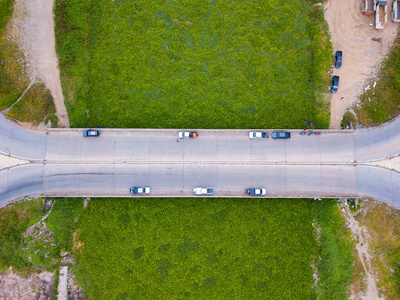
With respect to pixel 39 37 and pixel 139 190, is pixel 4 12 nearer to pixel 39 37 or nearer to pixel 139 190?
pixel 39 37

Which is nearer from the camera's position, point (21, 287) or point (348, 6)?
point (21, 287)

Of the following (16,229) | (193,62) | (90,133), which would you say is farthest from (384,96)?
(16,229)

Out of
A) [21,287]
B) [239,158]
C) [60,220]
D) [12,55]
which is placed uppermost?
[12,55]

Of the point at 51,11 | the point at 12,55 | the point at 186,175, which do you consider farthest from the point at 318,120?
the point at 12,55

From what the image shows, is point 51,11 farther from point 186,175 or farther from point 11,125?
point 186,175

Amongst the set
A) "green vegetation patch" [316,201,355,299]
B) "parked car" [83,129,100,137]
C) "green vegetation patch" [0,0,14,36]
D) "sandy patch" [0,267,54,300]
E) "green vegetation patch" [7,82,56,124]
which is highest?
"green vegetation patch" [0,0,14,36]

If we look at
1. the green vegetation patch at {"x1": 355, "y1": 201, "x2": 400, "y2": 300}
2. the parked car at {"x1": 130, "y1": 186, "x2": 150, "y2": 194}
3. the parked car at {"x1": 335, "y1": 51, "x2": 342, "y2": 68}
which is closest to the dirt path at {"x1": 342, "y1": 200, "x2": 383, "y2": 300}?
the green vegetation patch at {"x1": 355, "y1": 201, "x2": 400, "y2": 300}

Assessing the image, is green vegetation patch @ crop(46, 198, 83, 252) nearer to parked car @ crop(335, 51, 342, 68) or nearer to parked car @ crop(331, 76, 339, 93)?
parked car @ crop(331, 76, 339, 93)
